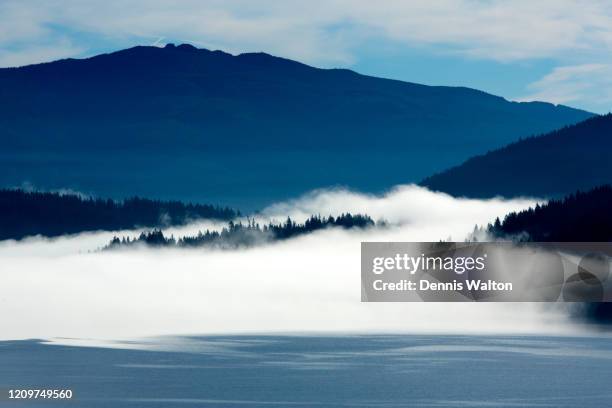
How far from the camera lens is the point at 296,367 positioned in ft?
519

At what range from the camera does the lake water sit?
11988 cm

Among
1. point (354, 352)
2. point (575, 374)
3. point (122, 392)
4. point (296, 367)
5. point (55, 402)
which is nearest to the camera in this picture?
point (55, 402)

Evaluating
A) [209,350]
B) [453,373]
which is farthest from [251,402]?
[209,350]

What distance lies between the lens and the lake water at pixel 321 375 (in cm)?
11988

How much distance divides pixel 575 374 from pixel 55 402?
55.9 m

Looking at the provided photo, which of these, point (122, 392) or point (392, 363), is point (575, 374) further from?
point (122, 392)

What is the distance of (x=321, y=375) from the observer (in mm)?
146250

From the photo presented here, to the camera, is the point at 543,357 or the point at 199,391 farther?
the point at 543,357

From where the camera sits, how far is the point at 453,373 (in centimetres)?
14900

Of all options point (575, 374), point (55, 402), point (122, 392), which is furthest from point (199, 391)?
point (575, 374)

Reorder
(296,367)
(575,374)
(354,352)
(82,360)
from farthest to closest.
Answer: (354,352) < (82,360) < (296,367) < (575,374)

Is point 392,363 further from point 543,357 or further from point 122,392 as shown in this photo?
point 122,392

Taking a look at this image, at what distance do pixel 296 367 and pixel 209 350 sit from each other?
117 feet

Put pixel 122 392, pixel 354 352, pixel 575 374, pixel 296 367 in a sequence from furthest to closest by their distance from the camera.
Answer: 1. pixel 354 352
2. pixel 296 367
3. pixel 575 374
4. pixel 122 392
